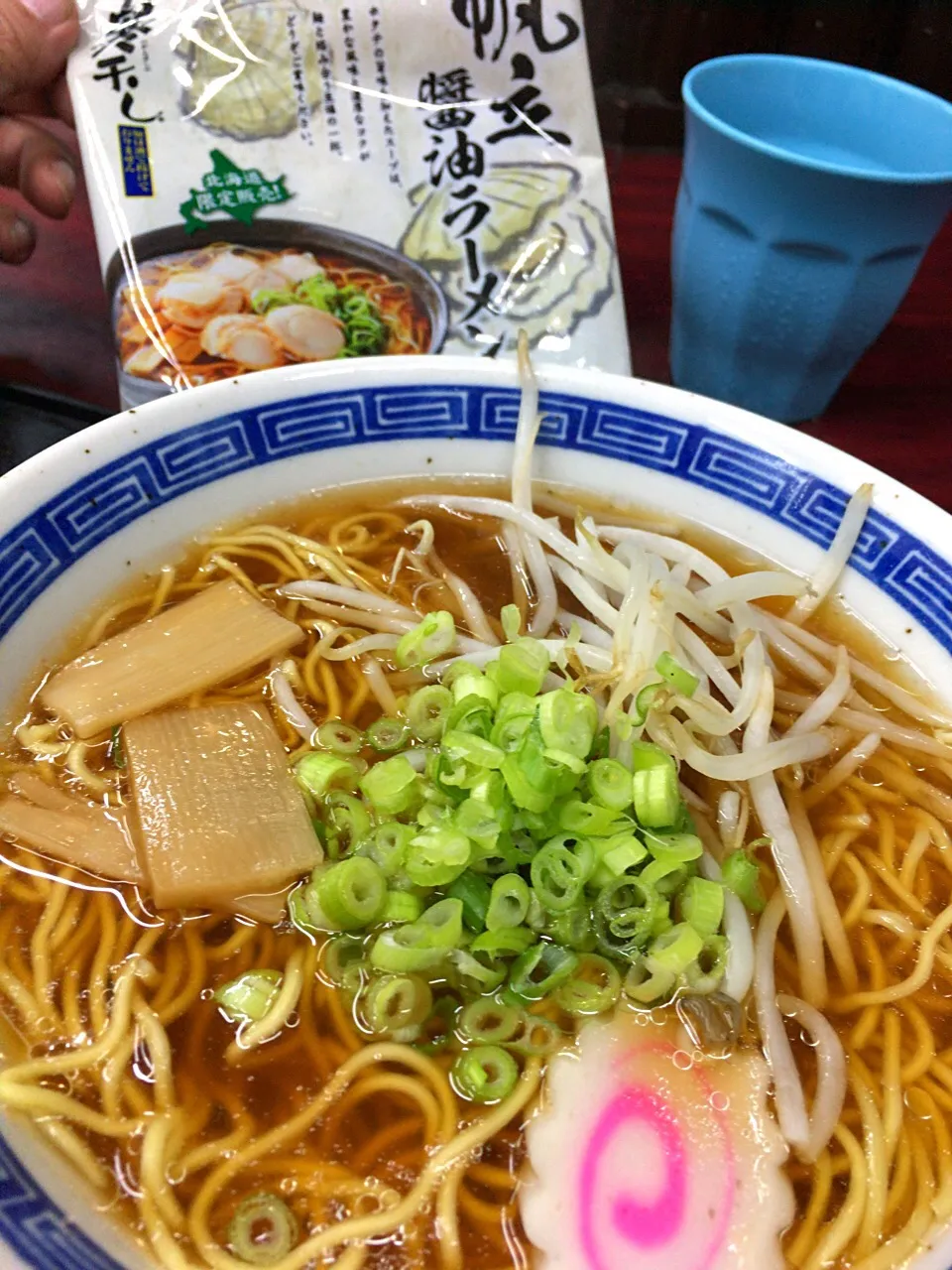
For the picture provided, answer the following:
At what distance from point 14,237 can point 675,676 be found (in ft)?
6.53

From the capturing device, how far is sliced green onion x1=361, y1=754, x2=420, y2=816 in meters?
1.27

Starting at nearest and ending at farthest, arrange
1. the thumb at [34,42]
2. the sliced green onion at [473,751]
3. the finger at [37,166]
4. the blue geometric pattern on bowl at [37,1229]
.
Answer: the blue geometric pattern on bowl at [37,1229], the sliced green onion at [473,751], the thumb at [34,42], the finger at [37,166]

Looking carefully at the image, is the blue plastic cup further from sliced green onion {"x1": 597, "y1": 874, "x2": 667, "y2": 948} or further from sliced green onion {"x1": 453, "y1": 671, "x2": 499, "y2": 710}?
sliced green onion {"x1": 597, "y1": 874, "x2": 667, "y2": 948}

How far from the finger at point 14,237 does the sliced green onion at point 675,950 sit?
220cm

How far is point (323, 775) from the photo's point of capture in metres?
1.33

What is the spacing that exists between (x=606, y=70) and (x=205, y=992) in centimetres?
367

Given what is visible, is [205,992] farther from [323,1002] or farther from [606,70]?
[606,70]

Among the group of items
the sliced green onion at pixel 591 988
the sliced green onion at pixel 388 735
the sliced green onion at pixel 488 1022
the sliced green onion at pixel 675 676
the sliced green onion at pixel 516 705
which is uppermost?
the sliced green onion at pixel 675 676

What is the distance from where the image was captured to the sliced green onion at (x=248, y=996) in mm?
1172

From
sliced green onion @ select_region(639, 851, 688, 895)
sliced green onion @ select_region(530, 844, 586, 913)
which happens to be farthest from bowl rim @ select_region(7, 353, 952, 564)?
sliced green onion @ select_region(530, 844, 586, 913)

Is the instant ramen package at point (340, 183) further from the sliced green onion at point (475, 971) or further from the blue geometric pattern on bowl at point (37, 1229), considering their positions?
the blue geometric pattern on bowl at point (37, 1229)

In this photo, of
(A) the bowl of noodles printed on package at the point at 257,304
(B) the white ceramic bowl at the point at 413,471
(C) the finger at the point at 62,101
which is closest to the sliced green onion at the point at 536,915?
(B) the white ceramic bowl at the point at 413,471

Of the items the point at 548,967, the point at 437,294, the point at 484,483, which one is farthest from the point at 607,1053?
the point at 437,294

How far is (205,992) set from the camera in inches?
46.4
